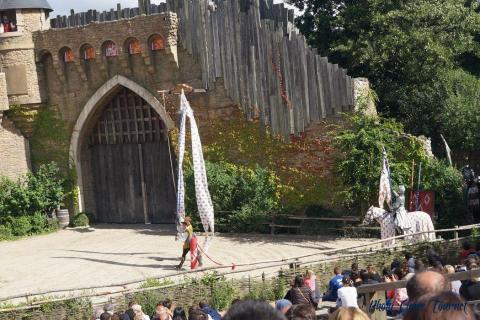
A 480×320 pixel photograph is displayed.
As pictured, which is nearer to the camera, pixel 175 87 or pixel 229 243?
pixel 229 243

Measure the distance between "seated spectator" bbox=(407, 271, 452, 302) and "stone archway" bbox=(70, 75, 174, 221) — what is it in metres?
19.3

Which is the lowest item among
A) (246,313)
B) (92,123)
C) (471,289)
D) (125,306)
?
(125,306)

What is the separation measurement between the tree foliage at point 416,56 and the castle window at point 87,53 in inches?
258

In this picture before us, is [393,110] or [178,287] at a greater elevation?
[393,110]

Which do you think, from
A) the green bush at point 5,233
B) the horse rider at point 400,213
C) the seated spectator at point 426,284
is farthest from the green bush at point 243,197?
the seated spectator at point 426,284

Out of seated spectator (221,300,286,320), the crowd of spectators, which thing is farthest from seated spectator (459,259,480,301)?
seated spectator (221,300,286,320)

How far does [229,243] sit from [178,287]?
615cm

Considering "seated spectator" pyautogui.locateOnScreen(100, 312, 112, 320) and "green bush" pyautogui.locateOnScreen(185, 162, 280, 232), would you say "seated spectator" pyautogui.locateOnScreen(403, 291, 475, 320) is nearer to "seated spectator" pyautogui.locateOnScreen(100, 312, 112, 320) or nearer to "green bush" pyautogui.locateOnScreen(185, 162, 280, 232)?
"seated spectator" pyautogui.locateOnScreen(100, 312, 112, 320)

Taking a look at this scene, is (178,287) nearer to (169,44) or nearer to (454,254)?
(454,254)

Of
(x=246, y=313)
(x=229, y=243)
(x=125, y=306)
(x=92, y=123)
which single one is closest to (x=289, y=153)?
(x=229, y=243)

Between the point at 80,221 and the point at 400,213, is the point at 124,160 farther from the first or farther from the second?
the point at 400,213

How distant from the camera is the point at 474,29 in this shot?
927 inches

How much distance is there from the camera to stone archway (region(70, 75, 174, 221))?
2320cm

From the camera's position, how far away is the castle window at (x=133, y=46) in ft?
75.7
